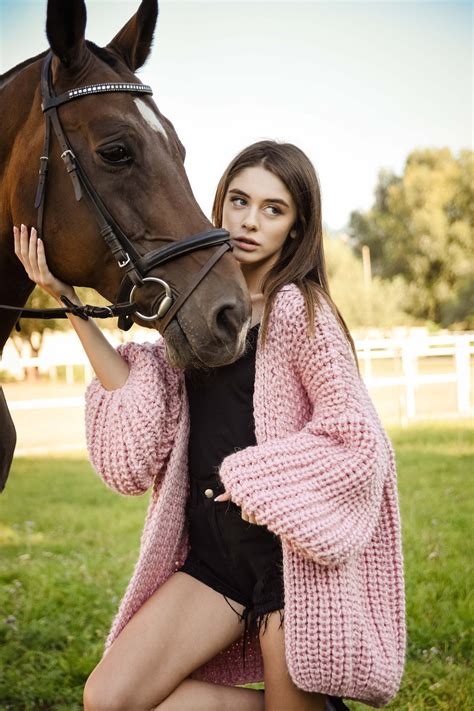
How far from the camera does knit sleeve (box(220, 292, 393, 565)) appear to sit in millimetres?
2004

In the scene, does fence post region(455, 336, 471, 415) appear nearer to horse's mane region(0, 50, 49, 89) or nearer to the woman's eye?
the woman's eye

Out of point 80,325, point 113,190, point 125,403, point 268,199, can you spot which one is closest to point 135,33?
point 113,190

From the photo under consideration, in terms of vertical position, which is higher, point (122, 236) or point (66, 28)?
point (66, 28)

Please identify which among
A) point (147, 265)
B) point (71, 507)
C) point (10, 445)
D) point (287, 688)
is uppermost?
point (147, 265)

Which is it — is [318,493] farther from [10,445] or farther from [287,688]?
[10,445]

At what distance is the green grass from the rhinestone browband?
9.01 feet

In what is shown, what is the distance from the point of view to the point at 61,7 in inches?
91.2

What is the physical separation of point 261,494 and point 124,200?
3.42ft

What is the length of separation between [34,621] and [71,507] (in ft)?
9.78

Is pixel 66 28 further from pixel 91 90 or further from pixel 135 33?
pixel 135 33

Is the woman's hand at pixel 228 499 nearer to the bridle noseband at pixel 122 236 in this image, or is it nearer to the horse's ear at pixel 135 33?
the bridle noseband at pixel 122 236

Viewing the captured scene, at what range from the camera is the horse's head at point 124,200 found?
2.18 metres

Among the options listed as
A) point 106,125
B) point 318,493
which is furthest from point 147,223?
point 318,493

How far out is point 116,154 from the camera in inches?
93.1
